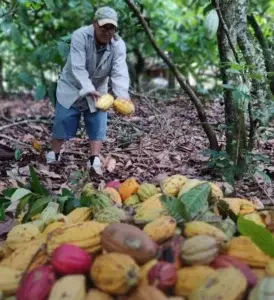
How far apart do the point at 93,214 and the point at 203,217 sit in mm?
445

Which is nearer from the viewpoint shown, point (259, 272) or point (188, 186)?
point (259, 272)

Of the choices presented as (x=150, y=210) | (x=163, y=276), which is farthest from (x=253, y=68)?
(x=163, y=276)

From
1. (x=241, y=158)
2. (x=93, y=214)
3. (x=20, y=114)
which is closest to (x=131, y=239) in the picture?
(x=93, y=214)

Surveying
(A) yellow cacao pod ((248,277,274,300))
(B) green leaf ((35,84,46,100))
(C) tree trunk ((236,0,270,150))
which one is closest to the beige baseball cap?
(B) green leaf ((35,84,46,100))

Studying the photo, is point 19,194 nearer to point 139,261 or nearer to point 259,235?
point 139,261

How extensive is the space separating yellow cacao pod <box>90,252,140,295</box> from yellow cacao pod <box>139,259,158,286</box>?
21 mm

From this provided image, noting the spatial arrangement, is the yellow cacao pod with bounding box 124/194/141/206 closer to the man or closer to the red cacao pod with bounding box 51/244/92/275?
the red cacao pod with bounding box 51/244/92/275

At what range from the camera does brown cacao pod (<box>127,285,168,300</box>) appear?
1.52m

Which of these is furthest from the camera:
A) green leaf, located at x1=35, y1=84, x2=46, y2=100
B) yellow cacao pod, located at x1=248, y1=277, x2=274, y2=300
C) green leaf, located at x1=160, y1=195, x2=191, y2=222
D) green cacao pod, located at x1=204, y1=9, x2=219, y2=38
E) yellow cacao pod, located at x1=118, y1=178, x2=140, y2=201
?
green leaf, located at x1=35, y1=84, x2=46, y2=100

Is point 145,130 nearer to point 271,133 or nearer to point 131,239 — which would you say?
point 271,133

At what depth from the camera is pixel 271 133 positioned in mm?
3957

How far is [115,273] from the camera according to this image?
5.15ft

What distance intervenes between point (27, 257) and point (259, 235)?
760 millimetres

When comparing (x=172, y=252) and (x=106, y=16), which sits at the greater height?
(x=106, y=16)
